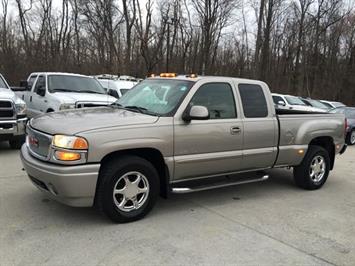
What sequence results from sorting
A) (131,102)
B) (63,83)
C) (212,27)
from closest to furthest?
1. (131,102)
2. (63,83)
3. (212,27)

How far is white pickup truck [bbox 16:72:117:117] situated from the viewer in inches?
391

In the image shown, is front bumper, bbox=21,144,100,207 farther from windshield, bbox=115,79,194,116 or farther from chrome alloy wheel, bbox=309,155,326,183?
chrome alloy wheel, bbox=309,155,326,183

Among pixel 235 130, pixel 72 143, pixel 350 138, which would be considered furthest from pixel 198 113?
pixel 350 138

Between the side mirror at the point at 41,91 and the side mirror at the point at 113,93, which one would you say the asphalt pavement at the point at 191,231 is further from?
the side mirror at the point at 113,93

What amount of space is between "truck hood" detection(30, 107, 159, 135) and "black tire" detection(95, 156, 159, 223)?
1.47ft

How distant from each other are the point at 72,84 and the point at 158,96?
613 cm

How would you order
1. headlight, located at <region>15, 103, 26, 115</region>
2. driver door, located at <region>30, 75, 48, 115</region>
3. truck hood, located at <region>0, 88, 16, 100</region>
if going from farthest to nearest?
driver door, located at <region>30, 75, 48, 115</region>, headlight, located at <region>15, 103, 26, 115</region>, truck hood, located at <region>0, 88, 16, 100</region>

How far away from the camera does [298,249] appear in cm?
436

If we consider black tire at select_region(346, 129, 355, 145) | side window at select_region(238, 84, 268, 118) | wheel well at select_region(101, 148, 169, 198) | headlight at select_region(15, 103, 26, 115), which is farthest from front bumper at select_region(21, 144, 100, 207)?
black tire at select_region(346, 129, 355, 145)

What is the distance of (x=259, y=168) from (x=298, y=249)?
2.03 m

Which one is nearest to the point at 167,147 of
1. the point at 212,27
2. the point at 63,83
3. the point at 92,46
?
the point at 63,83

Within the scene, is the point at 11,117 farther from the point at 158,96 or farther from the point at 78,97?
the point at 158,96

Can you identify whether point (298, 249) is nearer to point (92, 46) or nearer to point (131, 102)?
point (131, 102)

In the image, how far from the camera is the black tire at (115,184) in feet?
15.3
